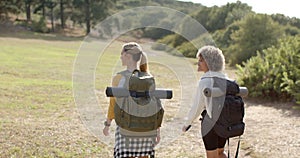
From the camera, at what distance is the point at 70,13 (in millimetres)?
52375

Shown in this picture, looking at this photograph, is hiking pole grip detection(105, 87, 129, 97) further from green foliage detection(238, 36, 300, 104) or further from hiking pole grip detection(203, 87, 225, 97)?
green foliage detection(238, 36, 300, 104)

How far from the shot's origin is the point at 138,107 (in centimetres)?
310

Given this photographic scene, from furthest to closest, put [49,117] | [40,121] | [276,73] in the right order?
1. [276,73]
2. [49,117]
3. [40,121]

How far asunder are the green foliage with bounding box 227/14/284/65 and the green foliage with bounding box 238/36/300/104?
13381 mm

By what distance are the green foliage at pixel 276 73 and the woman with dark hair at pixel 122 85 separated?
23.3 ft

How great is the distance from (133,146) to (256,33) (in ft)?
75.7

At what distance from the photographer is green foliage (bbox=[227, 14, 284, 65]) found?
81.3ft

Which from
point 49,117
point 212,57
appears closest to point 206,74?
point 212,57

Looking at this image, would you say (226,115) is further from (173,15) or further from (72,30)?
(72,30)

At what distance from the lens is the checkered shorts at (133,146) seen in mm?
3271

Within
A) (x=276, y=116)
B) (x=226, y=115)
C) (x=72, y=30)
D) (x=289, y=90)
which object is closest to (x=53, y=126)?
(x=226, y=115)

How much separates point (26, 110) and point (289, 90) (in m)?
6.14

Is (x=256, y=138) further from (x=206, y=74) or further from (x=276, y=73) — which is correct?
(x=276, y=73)

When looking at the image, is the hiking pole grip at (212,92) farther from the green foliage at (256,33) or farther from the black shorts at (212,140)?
the green foliage at (256,33)
